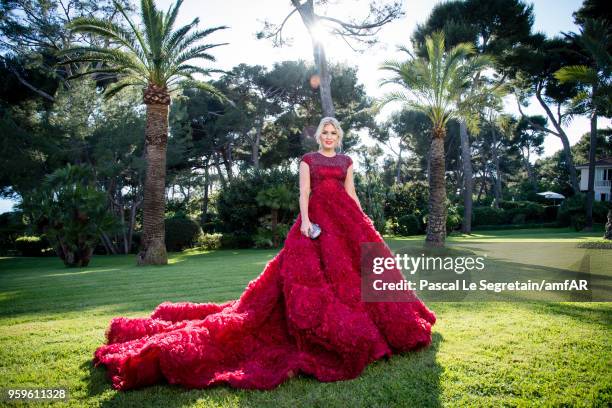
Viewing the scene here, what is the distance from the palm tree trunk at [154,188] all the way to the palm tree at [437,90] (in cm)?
889

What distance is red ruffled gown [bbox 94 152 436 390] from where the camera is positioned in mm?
3150

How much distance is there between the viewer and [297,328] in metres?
3.40

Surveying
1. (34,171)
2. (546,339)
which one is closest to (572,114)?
(546,339)

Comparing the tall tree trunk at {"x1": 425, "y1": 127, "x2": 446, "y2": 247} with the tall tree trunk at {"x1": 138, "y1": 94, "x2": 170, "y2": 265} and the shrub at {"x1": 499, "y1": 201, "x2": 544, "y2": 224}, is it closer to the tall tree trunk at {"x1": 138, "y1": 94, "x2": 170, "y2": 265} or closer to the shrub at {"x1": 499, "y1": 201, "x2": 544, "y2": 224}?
the tall tree trunk at {"x1": 138, "y1": 94, "x2": 170, "y2": 265}

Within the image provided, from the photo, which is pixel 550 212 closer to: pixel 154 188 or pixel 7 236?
pixel 154 188

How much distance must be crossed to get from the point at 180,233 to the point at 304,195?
22195 millimetres

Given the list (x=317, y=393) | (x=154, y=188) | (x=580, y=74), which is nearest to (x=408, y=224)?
(x=580, y=74)

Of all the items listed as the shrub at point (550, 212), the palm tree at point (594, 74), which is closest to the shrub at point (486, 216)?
the shrub at point (550, 212)

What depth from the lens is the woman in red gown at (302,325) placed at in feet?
10.4

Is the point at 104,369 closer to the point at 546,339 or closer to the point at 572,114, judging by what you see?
the point at 546,339

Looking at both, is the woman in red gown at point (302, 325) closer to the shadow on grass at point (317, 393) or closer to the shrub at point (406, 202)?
the shadow on grass at point (317, 393)

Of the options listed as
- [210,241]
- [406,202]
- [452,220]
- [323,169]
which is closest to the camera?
[323,169]

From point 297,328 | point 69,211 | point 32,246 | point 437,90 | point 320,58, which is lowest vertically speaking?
point 32,246

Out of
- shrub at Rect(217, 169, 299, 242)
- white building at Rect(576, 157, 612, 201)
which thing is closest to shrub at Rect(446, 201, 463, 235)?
shrub at Rect(217, 169, 299, 242)
